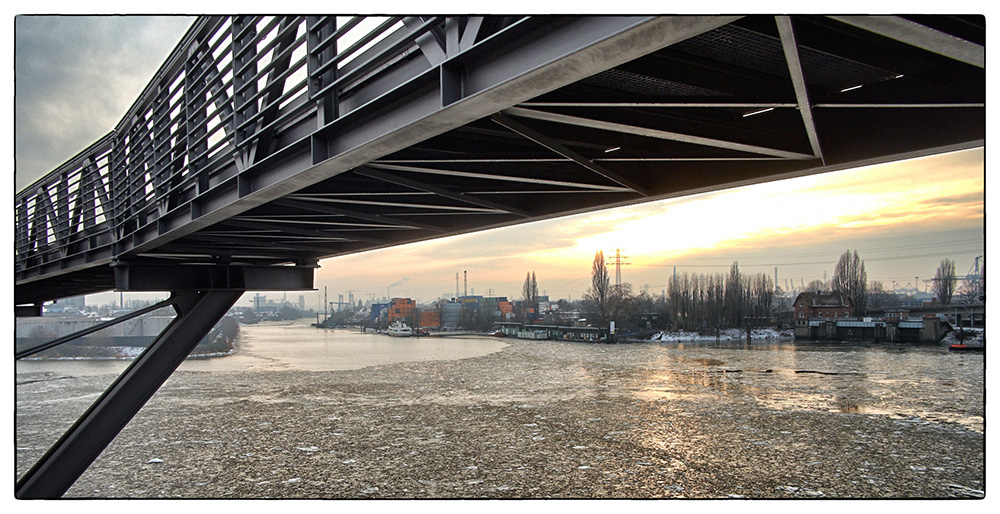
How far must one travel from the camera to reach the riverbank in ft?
98.6

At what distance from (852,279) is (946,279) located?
87.3 ft

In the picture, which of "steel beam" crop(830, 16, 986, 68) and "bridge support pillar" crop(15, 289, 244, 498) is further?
"bridge support pillar" crop(15, 289, 244, 498)

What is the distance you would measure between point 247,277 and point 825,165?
378 inches

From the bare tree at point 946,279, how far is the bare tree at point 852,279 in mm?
22685

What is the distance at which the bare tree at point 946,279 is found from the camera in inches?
1217

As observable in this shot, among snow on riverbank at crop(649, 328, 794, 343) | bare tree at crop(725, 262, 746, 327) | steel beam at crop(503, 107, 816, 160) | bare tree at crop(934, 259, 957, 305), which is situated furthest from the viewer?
snow on riverbank at crop(649, 328, 794, 343)

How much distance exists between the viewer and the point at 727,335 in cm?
7188

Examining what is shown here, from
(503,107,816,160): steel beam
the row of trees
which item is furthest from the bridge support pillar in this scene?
the row of trees

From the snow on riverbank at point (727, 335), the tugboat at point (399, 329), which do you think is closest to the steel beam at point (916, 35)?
the snow on riverbank at point (727, 335)

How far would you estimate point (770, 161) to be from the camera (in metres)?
4.90

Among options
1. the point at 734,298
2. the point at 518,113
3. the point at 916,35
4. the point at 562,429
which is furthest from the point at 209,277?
the point at 734,298

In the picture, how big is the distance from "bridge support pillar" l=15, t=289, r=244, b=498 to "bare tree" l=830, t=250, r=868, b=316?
6075 cm

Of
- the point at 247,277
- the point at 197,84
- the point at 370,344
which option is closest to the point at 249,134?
the point at 197,84

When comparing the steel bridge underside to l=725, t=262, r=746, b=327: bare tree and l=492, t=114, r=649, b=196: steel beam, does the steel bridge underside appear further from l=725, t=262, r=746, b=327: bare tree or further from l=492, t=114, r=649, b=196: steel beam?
l=725, t=262, r=746, b=327: bare tree
